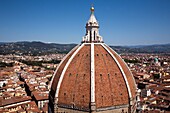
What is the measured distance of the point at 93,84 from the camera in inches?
680

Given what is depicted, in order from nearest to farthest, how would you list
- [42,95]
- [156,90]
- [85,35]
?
[85,35], [42,95], [156,90]

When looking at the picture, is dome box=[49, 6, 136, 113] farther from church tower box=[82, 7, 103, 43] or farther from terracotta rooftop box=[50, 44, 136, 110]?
church tower box=[82, 7, 103, 43]

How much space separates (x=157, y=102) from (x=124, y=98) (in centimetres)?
2727

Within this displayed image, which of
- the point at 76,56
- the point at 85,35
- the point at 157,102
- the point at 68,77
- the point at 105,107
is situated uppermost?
the point at 85,35

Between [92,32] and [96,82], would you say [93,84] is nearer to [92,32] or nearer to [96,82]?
[96,82]

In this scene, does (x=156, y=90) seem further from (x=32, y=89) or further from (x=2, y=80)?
(x=2, y=80)

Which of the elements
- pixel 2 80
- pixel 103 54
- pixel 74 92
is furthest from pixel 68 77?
pixel 2 80

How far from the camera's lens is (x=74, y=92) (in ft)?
58.5

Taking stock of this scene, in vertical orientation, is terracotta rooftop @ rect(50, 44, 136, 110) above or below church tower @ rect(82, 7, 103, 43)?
below

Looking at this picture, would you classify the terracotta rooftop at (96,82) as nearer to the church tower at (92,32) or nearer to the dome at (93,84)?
the dome at (93,84)

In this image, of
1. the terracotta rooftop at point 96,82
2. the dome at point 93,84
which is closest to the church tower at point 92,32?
the dome at point 93,84

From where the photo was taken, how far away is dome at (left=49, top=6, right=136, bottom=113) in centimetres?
1739

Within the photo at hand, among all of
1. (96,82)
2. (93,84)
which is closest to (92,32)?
(96,82)

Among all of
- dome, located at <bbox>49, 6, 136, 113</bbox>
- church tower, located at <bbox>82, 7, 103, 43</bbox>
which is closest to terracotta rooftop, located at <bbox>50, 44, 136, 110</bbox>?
dome, located at <bbox>49, 6, 136, 113</bbox>
